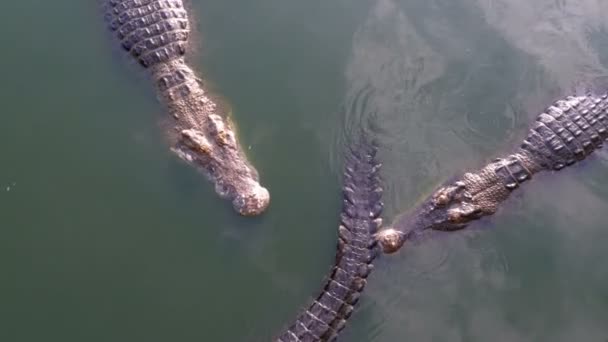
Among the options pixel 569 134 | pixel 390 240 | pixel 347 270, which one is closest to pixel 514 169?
pixel 569 134

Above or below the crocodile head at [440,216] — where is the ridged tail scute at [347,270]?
below

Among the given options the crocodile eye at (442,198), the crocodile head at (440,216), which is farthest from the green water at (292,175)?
the crocodile eye at (442,198)

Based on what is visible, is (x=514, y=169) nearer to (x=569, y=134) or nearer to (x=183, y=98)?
(x=569, y=134)

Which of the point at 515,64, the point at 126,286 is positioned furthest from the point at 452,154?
the point at 126,286

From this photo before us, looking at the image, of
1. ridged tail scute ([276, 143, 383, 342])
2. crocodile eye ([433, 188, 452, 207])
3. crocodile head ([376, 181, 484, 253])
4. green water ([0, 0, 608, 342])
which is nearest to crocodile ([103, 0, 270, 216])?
green water ([0, 0, 608, 342])

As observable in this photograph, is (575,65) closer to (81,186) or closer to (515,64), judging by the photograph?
(515,64)

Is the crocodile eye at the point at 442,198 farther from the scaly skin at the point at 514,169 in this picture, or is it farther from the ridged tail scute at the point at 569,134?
the ridged tail scute at the point at 569,134
